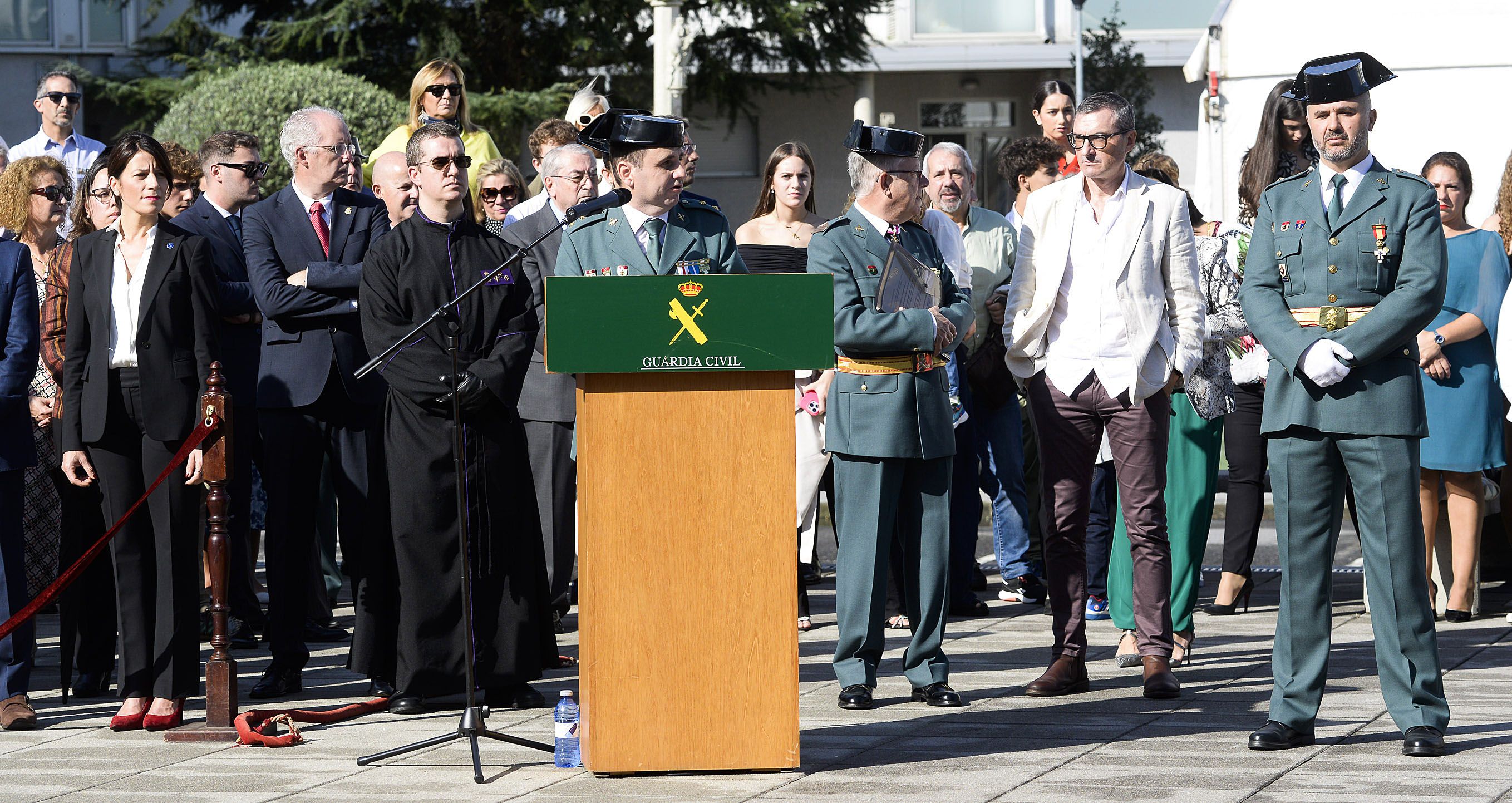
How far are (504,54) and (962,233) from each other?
1968cm

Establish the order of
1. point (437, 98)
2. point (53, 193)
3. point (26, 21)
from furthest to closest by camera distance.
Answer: point (26, 21)
point (437, 98)
point (53, 193)

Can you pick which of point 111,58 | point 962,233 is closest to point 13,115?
point 111,58

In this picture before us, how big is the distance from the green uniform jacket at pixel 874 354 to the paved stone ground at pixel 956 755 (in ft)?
3.21

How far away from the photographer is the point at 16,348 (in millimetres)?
6938

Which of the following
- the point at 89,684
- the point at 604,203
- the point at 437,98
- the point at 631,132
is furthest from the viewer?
the point at 437,98

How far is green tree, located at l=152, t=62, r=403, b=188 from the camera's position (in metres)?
21.6

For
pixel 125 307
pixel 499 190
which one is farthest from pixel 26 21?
pixel 125 307

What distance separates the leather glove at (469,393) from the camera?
22.1 ft

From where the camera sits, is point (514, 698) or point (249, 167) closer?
point (514, 698)

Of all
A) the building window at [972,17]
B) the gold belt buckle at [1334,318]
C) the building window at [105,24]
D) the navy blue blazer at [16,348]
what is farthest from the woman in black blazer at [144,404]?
the building window at [972,17]

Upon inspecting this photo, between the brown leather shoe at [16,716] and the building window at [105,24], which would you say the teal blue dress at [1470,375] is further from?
the building window at [105,24]

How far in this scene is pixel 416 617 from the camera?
6.95 metres

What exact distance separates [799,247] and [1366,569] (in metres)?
3.66

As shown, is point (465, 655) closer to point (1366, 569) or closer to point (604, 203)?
point (604, 203)
